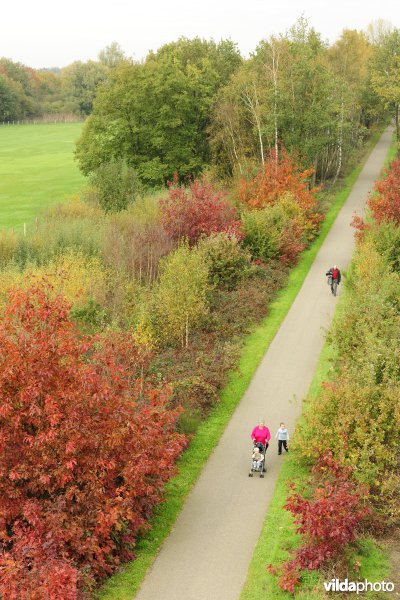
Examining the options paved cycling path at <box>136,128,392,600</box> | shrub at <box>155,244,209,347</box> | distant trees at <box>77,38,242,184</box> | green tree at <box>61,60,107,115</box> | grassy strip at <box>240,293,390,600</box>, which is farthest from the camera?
green tree at <box>61,60,107,115</box>

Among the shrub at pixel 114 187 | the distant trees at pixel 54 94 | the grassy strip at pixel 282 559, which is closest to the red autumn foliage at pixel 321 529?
the grassy strip at pixel 282 559

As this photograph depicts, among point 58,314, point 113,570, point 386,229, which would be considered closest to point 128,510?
point 113,570

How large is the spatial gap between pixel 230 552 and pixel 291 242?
24.5 m

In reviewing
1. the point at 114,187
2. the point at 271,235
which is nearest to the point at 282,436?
the point at 271,235

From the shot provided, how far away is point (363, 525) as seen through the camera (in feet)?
55.0

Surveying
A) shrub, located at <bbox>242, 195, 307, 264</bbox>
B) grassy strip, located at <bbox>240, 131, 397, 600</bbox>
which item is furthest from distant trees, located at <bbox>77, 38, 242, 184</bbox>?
grassy strip, located at <bbox>240, 131, 397, 600</bbox>

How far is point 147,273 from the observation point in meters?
31.6

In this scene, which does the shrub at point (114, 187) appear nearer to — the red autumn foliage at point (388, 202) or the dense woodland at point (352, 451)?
the red autumn foliage at point (388, 202)

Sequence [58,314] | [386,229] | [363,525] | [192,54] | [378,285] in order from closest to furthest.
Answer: [58,314]
[363,525]
[378,285]
[386,229]
[192,54]

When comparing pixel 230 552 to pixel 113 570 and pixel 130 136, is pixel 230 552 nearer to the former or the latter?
pixel 113 570

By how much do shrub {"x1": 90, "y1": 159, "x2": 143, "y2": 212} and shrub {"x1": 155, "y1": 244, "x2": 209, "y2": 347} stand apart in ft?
46.4

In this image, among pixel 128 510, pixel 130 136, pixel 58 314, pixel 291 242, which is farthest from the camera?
pixel 130 136

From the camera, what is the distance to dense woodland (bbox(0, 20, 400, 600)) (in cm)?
1439

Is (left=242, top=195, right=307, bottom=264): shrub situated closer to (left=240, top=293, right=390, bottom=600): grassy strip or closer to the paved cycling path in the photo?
the paved cycling path
